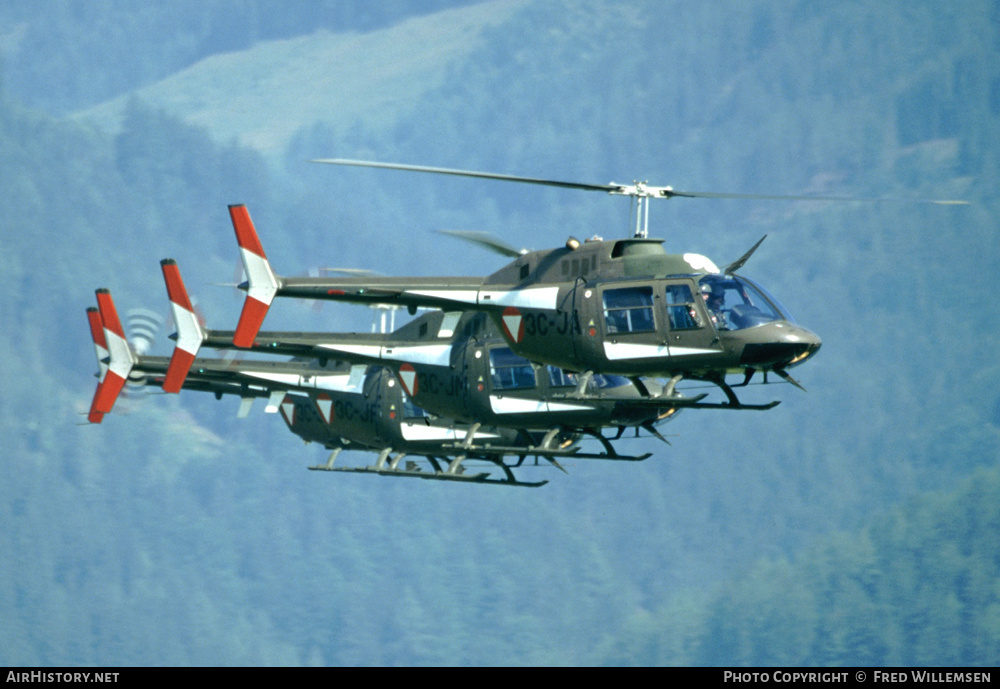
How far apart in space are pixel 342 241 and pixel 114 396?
431 feet

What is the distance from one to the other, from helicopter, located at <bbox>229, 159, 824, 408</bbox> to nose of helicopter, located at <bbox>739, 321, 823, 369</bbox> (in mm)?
17

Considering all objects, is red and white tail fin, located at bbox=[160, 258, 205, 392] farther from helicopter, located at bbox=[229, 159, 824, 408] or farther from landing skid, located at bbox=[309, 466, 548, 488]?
landing skid, located at bbox=[309, 466, 548, 488]

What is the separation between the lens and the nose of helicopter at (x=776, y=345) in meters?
27.7

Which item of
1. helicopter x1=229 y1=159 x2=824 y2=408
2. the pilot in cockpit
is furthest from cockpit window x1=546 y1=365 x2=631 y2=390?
the pilot in cockpit

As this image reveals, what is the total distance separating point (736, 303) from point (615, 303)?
7.28 feet

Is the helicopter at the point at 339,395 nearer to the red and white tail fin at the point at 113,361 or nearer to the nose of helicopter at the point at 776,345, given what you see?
the red and white tail fin at the point at 113,361

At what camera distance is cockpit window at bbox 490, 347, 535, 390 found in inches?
1404

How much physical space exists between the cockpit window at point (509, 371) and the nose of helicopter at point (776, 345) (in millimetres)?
8348

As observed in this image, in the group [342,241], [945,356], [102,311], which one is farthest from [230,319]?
[102,311]

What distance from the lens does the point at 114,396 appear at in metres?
41.0

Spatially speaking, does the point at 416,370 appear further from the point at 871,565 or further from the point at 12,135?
the point at 12,135

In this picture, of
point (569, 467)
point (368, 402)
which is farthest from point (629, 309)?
point (569, 467)

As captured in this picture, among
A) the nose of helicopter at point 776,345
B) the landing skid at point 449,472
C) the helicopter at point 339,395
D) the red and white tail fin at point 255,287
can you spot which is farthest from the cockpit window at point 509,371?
the nose of helicopter at point 776,345

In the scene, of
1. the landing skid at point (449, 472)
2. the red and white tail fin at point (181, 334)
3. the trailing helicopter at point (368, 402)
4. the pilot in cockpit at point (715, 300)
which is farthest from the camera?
the landing skid at point (449, 472)
